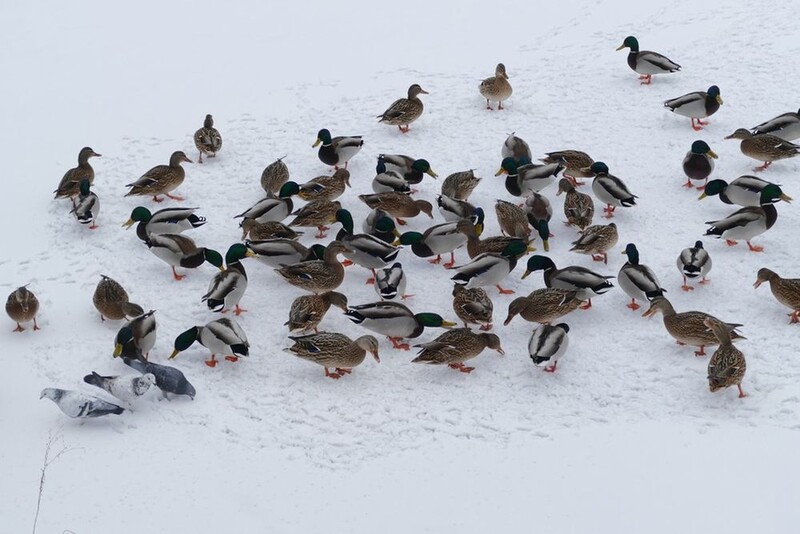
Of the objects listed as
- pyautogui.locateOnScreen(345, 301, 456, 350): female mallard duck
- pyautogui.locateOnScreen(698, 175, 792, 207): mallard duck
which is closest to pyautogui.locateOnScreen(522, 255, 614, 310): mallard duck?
pyautogui.locateOnScreen(345, 301, 456, 350): female mallard duck

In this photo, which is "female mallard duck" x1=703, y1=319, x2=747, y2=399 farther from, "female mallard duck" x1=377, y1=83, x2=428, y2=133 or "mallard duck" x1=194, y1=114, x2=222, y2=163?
"mallard duck" x1=194, y1=114, x2=222, y2=163

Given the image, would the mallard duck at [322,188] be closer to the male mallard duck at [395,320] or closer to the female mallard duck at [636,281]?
the male mallard duck at [395,320]

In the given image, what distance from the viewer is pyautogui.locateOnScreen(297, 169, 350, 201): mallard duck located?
11.2 m

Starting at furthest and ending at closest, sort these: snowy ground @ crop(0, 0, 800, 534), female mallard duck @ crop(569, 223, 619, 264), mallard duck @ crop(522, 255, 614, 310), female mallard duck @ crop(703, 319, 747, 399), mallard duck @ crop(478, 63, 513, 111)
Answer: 1. mallard duck @ crop(478, 63, 513, 111)
2. female mallard duck @ crop(569, 223, 619, 264)
3. mallard duck @ crop(522, 255, 614, 310)
4. female mallard duck @ crop(703, 319, 747, 399)
5. snowy ground @ crop(0, 0, 800, 534)

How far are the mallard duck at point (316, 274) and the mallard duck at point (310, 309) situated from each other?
30cm

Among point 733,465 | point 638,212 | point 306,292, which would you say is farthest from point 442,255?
point 733,465

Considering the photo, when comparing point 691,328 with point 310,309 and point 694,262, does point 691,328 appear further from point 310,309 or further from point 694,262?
point 310,309

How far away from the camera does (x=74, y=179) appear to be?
11.6m

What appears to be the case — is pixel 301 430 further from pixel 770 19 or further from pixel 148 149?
pixel 770 19

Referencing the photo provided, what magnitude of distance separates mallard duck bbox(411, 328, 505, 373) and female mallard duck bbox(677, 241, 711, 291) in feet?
6.54

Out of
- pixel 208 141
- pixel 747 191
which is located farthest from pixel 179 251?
pixel 747 191

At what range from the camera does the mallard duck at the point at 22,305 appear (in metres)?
9.28

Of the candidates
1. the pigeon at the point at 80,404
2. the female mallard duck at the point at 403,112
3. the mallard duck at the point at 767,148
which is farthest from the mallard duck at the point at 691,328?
the female mallard duck at the point at 403,112

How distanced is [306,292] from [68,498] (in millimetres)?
3251
